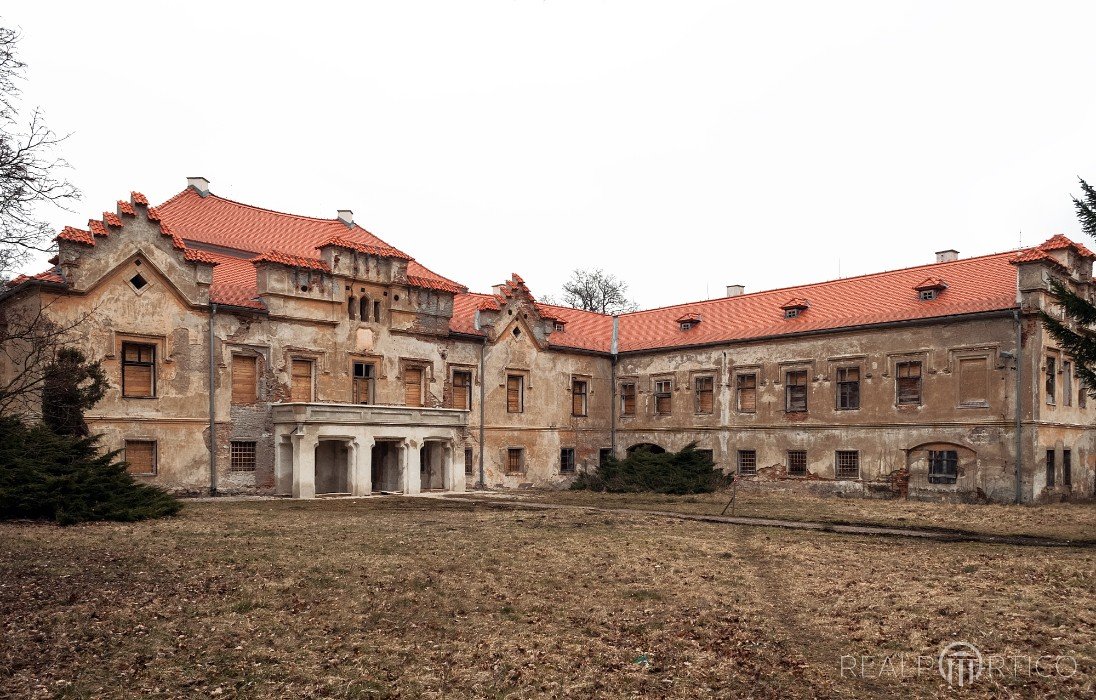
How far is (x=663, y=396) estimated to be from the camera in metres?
40.3

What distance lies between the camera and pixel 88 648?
9.73 m

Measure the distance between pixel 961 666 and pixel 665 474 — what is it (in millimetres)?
26612

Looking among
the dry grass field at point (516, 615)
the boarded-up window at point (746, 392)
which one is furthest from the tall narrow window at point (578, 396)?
the dry grass field at point (516, 615)

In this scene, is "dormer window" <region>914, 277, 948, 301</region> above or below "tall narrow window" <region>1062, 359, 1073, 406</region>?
above

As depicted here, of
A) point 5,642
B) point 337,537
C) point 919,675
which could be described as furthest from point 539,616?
point 337,537

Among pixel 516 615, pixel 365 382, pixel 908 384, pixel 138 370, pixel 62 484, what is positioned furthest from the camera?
pixel 365 382

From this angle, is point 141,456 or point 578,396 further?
point 578,396

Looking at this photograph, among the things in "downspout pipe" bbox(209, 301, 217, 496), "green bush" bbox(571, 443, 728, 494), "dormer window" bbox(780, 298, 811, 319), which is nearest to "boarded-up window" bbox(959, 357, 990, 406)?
"dormer window" bbox(780, 298, 811, 319)

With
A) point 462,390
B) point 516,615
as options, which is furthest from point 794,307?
point 516,615

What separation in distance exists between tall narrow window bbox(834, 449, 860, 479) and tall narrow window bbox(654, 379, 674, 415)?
316 inches

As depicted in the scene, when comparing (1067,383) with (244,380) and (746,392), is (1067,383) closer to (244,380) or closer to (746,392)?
(746,392)

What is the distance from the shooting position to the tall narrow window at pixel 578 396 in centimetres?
4069

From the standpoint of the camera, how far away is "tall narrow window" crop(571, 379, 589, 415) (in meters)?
40.7

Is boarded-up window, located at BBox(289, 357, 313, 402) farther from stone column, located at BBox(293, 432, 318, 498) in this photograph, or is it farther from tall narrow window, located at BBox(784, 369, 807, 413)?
tall narrow window, located at BBox(784, 369, 807, 413)
